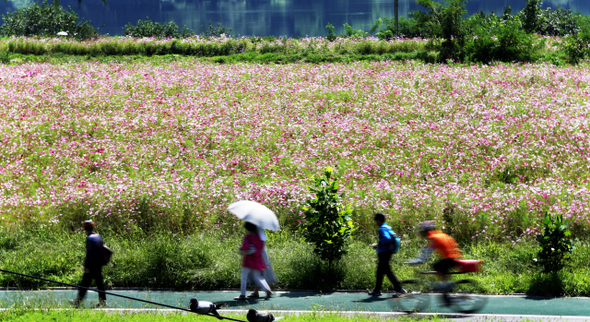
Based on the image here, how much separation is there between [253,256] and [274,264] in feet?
7.72

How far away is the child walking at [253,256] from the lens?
1052cm

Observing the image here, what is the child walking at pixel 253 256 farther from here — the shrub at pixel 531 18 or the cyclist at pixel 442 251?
the shrub at pixel 531 18

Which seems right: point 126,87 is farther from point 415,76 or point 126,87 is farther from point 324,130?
point 415,76

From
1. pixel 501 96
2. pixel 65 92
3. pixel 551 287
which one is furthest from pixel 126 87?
pixel 551 287

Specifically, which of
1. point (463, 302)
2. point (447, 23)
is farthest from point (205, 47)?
point (463, 302)

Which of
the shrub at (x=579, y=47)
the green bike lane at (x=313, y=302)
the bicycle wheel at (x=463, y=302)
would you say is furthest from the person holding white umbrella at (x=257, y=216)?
the shrub at (x=579, y=47)

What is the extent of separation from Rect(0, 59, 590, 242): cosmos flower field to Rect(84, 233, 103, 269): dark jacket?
4.59m

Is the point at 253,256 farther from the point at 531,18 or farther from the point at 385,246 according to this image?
the point at 531,18

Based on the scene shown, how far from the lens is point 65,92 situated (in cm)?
2728

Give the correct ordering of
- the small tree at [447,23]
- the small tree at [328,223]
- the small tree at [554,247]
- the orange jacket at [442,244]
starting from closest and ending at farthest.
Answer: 1. the orange jacket at [442,244]
2. the small tree at [554,247]
3. the small tree at [328,223]
4. the small tree at [447,23]

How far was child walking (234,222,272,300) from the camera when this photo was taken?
34.5 feet

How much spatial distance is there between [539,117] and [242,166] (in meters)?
11.4

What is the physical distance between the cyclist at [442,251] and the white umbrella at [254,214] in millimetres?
2510

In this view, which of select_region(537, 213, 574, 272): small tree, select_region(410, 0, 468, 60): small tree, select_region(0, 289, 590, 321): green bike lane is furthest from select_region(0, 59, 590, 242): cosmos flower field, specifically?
select_region(410, 0, 468, 60): small tree
